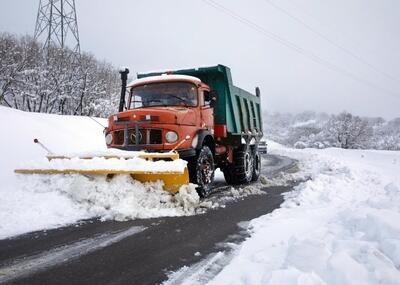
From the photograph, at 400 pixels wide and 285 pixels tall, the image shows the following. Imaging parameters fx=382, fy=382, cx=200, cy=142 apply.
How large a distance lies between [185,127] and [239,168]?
3.61 m

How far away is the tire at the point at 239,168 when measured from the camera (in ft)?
36.5

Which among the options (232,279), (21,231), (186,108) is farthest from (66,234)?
(186,108)

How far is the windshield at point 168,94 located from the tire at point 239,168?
3.08m

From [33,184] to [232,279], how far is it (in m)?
4.47

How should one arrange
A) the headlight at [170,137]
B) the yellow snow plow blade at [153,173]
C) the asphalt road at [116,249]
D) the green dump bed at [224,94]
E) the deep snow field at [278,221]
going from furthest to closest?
1. the green dump bed at [224,94]
2. the headlight at [170,137]
3. the yellow snow plow blade at [153,173]
4. the asphalt road at [116,249]
5. the deep snow field at [278,221]

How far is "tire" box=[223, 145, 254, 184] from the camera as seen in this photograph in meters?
11.1

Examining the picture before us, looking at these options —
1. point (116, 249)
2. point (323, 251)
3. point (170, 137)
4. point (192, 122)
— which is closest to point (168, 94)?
point (192, 122)

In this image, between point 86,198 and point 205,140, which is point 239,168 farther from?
point 86,198

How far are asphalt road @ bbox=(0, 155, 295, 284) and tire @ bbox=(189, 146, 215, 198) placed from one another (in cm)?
152

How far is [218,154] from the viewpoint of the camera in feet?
33.7

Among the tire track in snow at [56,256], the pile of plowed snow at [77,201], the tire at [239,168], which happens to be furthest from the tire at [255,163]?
the tire track in snow at [56,256]

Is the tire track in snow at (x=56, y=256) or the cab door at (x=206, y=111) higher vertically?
the cab door at (x=206, y=111)

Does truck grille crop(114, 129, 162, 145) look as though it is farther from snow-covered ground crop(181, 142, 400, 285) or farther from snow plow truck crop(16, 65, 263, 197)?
snow-covered ground crop(181, 142, 400, 285)

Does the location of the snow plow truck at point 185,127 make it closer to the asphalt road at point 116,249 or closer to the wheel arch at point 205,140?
A: the wheel arch at point 205,140
